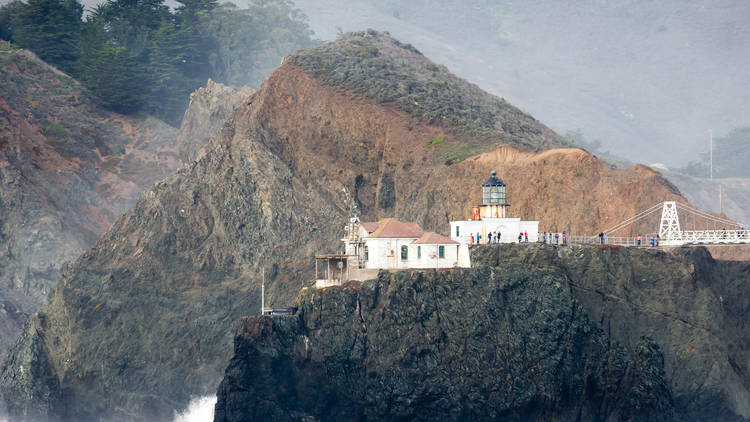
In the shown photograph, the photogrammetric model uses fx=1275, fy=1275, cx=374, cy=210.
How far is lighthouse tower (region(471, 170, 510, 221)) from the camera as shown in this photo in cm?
7412

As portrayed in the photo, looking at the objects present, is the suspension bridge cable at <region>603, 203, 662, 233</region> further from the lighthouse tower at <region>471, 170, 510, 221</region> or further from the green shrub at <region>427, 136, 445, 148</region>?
the green shrub at <region>427, 136, 445, 148</region>

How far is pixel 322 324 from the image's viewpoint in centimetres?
6756

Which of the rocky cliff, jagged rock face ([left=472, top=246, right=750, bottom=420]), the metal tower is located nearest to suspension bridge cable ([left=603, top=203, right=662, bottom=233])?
the metal tower

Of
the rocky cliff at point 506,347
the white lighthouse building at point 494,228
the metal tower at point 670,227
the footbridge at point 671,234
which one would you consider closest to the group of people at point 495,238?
the white lighthouse building at point 494,228

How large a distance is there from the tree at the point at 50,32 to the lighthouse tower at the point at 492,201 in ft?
200

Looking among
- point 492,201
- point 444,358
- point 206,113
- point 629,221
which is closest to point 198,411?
point 444,358

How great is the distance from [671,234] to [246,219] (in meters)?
28.9

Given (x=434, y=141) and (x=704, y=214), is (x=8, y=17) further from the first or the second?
(x=704, y=214)

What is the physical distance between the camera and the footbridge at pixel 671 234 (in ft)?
236

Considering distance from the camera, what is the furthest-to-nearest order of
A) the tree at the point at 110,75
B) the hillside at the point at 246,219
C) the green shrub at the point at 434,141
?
1. the tree at the point at 110,75
2. the green shrub at the point at 434,141
3. the hillside at the point at 246,219

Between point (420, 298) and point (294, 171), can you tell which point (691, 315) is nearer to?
point (420, 298)

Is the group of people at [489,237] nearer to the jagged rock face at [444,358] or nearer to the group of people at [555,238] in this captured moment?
the group of people at [555,238]

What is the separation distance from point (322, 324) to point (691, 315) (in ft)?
65.5

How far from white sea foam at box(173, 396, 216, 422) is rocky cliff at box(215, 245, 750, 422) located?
10.7 metres
